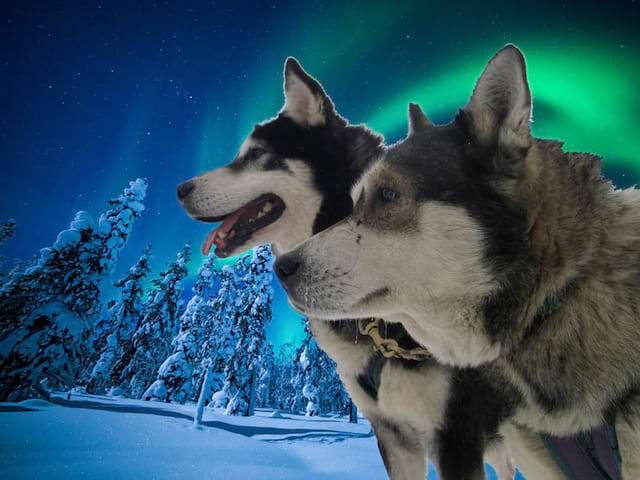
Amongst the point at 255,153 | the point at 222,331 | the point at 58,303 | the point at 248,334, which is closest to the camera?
the point at 255,153

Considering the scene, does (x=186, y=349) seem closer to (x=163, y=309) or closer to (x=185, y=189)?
(x=163, y=309)

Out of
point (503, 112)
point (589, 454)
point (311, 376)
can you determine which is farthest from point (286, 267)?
point (311, 376)

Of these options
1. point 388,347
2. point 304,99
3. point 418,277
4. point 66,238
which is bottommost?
point 388,347

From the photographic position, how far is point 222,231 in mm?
3209

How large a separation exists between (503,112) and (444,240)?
59 cm

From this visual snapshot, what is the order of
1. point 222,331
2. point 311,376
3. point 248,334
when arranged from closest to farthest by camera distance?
point 248,334, point 222,331, point 311,376

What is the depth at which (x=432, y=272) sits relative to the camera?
1.64m

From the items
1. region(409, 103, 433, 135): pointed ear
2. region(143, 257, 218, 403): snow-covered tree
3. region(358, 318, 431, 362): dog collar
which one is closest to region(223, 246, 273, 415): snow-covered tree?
region(143, 257, 218, 403): snow-covered tree

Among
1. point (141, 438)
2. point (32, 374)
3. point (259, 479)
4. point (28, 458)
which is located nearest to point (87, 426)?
point (141, 438)

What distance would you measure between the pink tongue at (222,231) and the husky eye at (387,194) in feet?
Answer: 5.55

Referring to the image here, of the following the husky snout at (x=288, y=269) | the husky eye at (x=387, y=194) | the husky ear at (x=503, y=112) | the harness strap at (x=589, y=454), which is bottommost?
the harness strap at (x=589, y=454)

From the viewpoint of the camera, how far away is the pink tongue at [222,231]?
3.15m

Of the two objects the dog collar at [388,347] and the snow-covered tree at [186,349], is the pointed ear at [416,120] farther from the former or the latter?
Answer: the snow-covered tree at [186,349]

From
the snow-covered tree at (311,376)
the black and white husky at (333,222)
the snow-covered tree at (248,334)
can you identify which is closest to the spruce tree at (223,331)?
the snow-covered tree at (248,334)
